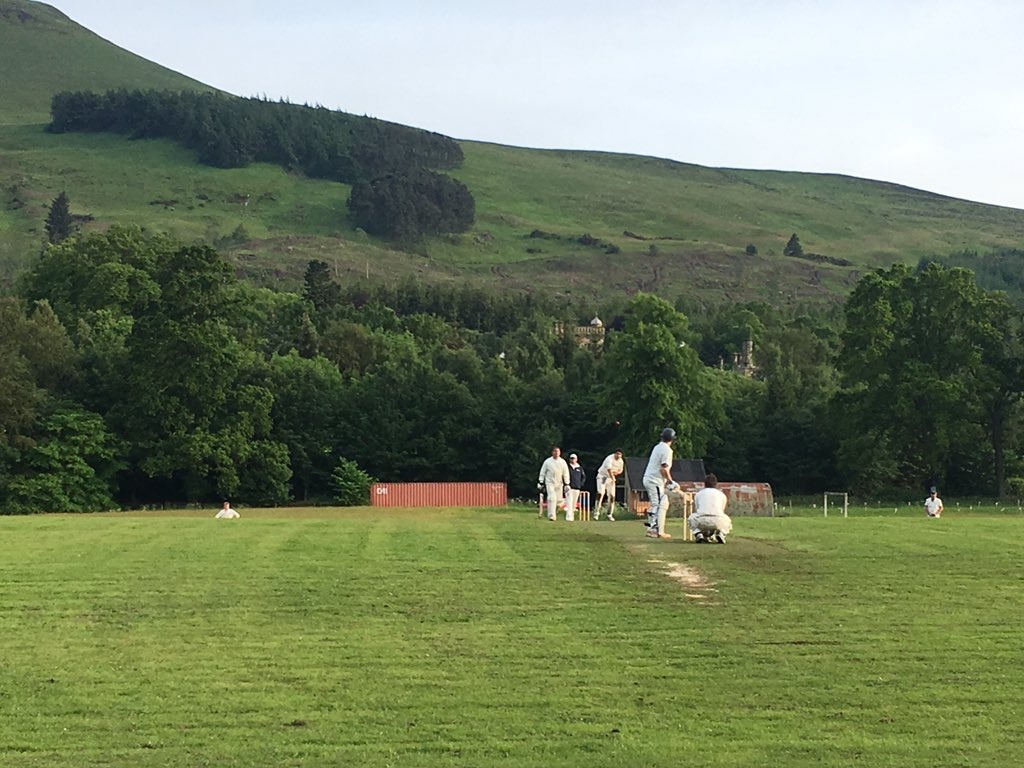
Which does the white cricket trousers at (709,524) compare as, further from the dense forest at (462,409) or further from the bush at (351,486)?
the bush at (351,486)

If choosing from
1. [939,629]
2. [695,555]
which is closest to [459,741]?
[939,629]

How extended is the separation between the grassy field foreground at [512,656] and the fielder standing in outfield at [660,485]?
1.79 metres

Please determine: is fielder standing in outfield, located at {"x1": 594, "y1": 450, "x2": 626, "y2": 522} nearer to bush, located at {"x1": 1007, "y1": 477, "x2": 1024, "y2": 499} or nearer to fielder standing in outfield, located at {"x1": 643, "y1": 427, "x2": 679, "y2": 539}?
fielder standing in outfield, located at {"x1": 643, "y1": 427, "x2": 679, "y2": 539}

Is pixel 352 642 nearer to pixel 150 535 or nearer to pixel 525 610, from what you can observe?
pixel 525 610

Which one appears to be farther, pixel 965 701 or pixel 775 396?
pixel 775 396

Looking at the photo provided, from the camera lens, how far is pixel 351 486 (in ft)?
286

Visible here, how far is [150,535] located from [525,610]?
511 inches

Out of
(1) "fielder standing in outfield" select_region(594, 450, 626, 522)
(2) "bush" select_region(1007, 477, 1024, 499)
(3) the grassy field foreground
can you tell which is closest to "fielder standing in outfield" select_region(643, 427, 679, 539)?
(3) the grassy field foreground

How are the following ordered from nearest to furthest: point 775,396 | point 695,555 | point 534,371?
point 695,555 < point 775,396 < point 534,371

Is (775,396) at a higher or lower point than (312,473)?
higher

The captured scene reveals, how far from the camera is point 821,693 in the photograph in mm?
14898

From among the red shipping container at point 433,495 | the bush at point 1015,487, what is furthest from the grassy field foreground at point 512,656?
the bush at point 1015,487

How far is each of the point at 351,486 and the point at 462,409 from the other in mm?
12411

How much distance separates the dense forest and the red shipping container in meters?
5.98
